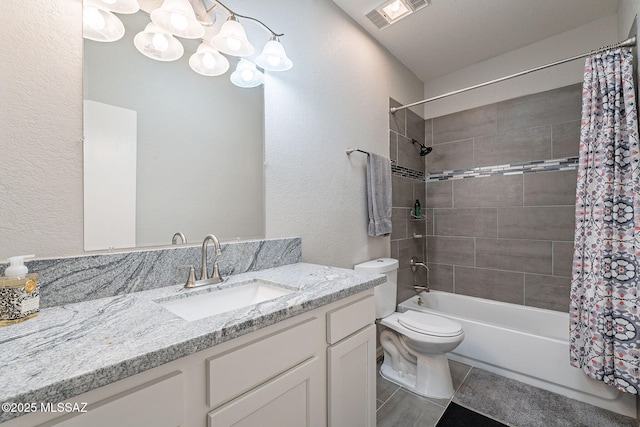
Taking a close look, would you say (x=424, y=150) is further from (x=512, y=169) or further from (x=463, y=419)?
(x=463, y=419)

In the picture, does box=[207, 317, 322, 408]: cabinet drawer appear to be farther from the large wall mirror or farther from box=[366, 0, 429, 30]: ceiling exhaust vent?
box=[366, 0, 429, 30]: ceiling exhaust vent

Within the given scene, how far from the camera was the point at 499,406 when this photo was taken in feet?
5.38

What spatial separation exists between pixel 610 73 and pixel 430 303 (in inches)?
84.4

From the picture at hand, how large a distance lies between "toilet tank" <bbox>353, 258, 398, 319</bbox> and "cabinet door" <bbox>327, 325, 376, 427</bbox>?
28.7 inches

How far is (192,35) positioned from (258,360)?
125cm

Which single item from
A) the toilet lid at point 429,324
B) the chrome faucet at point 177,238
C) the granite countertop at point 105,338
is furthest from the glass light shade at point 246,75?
the toilet lid at point 429,324

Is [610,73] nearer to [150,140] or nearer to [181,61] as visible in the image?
[181,61]

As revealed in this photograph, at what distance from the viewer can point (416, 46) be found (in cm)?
237

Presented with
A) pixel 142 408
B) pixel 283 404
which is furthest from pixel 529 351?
pixel 142 408

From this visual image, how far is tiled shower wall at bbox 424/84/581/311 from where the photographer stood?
2203mm

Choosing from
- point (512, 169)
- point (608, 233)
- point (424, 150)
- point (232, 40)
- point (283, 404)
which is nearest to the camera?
point (283, 404)

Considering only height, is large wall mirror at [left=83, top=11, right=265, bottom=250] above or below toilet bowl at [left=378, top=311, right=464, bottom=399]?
above

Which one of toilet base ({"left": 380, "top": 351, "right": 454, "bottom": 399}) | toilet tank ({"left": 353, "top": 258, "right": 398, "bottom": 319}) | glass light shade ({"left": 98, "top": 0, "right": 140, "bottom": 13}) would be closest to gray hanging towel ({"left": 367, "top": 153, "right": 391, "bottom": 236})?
toilet tank ({"left": 353, "top": 258, "right": 398, "bottom": 319})

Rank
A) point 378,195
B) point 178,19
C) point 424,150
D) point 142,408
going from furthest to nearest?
1. point 424,150
2. point 378,195
3. point 178,19
4. point 142,408
